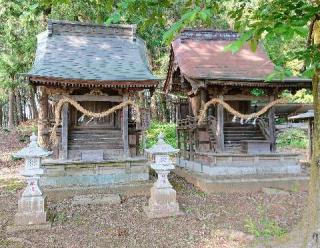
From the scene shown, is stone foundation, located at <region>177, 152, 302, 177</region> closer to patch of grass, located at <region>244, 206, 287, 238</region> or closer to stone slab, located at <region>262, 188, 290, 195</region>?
stone slab, located at <region>262, 188, 290, 195</region>

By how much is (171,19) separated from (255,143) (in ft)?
47.7

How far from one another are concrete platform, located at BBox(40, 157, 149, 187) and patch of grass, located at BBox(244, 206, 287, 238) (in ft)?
15.5

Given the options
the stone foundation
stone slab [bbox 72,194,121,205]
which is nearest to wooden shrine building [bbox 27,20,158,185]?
stone slab [bbox 72,194,121,205]

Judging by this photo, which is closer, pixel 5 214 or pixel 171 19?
pixel 5 214

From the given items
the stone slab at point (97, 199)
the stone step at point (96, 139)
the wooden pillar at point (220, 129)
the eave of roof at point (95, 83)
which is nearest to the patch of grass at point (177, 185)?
the wooden pillar at point (220, 129)

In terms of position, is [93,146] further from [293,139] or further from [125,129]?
[293,139]

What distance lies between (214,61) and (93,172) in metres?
6.67

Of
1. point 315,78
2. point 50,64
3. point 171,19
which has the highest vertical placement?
point 171,19

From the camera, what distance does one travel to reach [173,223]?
25.8 ft

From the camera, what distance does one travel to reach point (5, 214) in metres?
8.76

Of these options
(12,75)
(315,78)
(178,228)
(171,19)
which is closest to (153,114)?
(171,19)

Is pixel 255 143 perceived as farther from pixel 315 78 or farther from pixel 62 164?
pixel 315 78

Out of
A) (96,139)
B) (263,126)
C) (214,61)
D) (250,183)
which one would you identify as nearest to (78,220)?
(96,139)

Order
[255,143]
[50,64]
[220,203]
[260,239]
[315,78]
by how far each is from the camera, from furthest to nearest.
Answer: [255,143], [50,64], [220,203], [260,239], [315,78]
